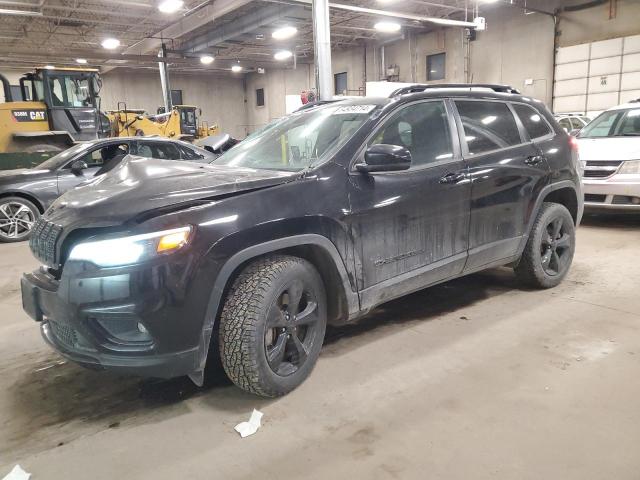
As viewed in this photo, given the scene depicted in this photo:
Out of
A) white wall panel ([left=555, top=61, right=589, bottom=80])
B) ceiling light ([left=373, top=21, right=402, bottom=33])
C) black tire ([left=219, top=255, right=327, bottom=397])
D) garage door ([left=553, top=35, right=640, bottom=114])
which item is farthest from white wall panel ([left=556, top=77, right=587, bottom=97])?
black tire ([left=219, top=255, right=327, bottom=397])

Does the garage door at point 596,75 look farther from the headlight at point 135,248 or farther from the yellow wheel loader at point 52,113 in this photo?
the headlight at point 135,248

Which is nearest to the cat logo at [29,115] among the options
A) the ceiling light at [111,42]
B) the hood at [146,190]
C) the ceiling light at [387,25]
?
the ceiling light at [111,42]

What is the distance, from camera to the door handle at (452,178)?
313 cm

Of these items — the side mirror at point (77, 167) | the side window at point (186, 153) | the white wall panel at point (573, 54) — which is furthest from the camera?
the white wall panel at point (573, 54)

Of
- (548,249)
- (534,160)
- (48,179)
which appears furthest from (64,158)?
(548,249)

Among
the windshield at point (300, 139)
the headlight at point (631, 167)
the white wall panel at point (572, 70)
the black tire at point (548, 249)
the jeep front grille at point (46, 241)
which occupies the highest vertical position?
the white wall panel at point (572, 70)

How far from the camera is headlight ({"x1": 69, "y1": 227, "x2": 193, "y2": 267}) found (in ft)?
6.76

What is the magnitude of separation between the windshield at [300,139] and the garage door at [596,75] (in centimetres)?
1487

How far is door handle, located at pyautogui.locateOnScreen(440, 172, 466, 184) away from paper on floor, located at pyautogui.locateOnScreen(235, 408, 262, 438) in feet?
5.95

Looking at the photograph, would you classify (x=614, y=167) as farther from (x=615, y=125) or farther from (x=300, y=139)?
(x=300, y=139)

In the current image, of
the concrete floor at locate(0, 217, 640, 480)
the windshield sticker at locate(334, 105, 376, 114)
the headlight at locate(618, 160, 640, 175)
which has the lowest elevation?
the concrete floor at locate(0, 217, 640, 480)

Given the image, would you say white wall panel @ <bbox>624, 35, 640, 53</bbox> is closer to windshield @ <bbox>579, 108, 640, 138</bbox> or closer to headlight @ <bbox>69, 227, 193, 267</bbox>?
windshield @ <bbox>579, 108, 640, 138</bbox>

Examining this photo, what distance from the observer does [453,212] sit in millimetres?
3193

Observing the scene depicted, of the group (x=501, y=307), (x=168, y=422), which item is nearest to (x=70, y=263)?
(x=168, y=422)
